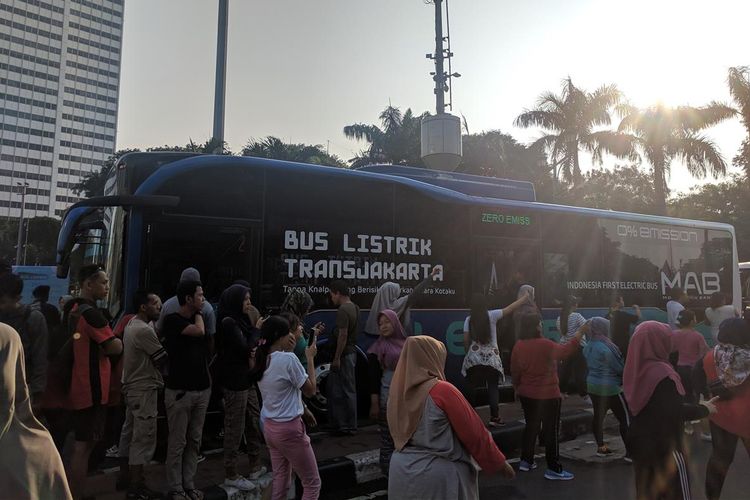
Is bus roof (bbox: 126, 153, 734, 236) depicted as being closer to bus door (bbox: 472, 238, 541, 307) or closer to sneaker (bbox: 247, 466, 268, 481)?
bus door (bbox: 472, 238, 541, 307)

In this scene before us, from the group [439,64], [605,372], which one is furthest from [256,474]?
[439,64]

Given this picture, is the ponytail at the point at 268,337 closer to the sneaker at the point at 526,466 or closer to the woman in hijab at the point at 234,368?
the woman in hijab at the point at 234,368

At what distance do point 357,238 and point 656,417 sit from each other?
14.0ft

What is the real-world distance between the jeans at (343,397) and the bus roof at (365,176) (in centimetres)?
249

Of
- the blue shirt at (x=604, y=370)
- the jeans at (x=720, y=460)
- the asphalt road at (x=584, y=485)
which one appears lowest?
the asphalt road at (x=584, y=485)

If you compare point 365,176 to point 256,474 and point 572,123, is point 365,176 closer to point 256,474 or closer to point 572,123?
point 256,474

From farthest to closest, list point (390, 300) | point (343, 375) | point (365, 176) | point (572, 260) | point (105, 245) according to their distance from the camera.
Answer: point (572, 260) → point (365, 176) → point (343, 375) → point (105, 245) → point (390, 300)

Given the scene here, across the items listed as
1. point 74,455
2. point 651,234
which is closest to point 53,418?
point 74,455

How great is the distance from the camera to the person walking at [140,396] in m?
4.34

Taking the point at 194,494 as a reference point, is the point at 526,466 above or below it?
below

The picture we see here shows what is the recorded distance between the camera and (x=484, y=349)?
6.51 meters

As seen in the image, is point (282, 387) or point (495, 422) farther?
point (495, 422)

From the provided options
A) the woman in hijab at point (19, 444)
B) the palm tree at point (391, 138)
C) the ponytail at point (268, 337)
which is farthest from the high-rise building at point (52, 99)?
the woman in hijab at point (19, 444)

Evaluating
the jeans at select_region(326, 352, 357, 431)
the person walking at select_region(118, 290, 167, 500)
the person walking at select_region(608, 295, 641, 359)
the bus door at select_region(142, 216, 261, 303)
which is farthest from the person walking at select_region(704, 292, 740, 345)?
the person walking at select_region(118, 290, 167, 500)
